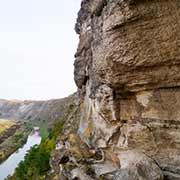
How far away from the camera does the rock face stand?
14.7 metres

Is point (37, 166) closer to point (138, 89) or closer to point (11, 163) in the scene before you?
point (11, 163)

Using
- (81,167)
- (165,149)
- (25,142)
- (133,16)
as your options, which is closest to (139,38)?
(133,16)

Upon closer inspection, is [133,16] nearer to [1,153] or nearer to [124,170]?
[124,170]

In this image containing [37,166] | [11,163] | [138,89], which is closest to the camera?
[138,89]

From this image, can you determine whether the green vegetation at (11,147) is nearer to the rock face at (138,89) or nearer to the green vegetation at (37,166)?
the green vegetation at (37,166)

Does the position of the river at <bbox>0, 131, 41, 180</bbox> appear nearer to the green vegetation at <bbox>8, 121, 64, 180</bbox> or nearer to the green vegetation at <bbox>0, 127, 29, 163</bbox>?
the green vegetation at <bbox>0, 127, 29, 163</bbox>

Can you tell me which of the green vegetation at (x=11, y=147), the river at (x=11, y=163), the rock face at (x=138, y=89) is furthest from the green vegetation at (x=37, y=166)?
the green vegetation at (x=11, y=147)

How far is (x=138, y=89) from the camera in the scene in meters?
16.9

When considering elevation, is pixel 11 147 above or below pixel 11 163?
above

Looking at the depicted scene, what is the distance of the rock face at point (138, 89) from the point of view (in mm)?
14672

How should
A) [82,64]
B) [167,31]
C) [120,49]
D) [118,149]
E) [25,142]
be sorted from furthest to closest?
1. [25,142]
2. [82,64]
3. [118,149]
4. [120,49]
5. [167,31]

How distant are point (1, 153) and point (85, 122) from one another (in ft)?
222

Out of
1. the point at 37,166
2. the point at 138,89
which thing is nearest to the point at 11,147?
the point at 37,166

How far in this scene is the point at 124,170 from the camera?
1510cm
